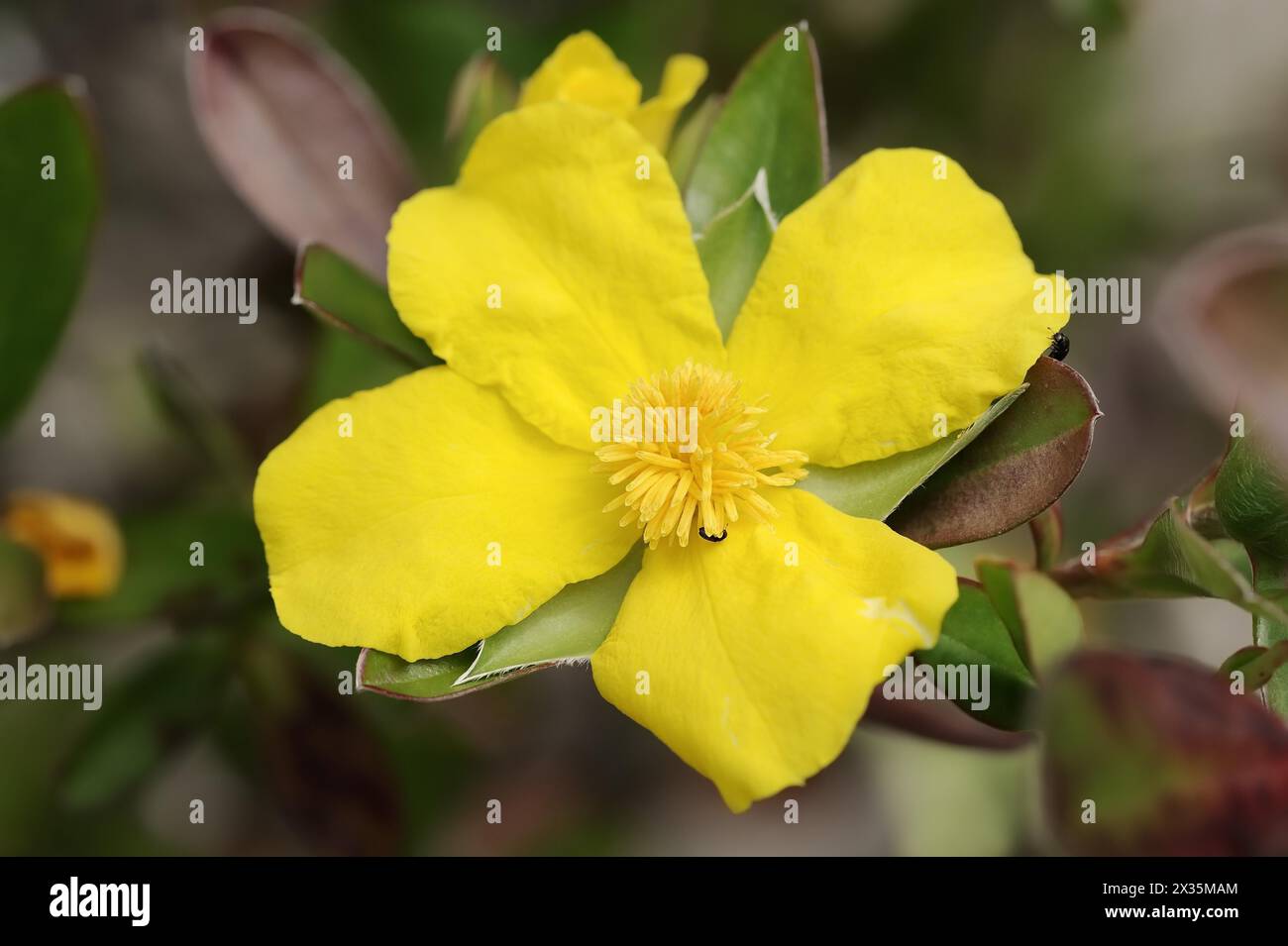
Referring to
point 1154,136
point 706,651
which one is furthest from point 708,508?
point 1154,136

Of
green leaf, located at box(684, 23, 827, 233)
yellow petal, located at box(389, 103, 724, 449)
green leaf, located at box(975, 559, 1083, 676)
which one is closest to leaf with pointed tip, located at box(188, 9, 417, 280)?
yellow petal, located at box(389, 103, 724, 449)

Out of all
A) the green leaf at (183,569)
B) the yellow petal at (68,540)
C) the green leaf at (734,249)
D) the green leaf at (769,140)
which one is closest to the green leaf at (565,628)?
the green leaf at (734,249)

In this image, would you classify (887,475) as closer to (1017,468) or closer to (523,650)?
(1017,468)

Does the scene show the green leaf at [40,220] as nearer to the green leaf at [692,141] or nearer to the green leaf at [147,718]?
the green leaf at [147,718]

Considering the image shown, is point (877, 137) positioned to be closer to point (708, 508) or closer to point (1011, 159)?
point (1011, 159)

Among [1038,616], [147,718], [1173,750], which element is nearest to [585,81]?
[1038,616]
